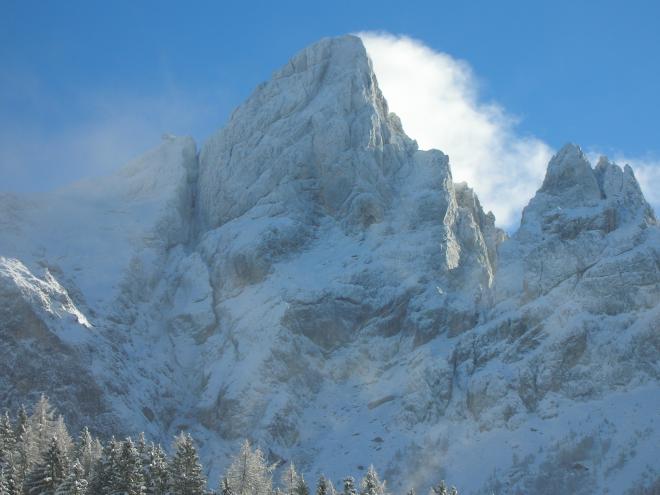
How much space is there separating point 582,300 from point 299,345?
48.6 metres

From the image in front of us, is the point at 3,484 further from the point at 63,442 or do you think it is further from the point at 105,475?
the point at 63,442

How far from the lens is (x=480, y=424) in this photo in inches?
6560

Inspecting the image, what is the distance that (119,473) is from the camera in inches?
3767

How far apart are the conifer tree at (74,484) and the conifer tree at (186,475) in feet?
27.8

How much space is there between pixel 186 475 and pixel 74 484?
11315mm

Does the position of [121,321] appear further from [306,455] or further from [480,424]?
[480,424]

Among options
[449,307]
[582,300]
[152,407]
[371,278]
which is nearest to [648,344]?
[582,300]

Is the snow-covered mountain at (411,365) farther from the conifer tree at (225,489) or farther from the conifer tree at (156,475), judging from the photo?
the conifer tree at (156,475)

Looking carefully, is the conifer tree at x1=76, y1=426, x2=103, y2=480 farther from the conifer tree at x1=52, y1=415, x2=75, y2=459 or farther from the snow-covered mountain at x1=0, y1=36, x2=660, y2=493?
the snow-covered mountain at x1=0, y1=36, x2=660, y2=493

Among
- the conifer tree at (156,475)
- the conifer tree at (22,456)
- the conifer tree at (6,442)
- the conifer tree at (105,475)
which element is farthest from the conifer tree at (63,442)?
the conifer tree at (156,475)

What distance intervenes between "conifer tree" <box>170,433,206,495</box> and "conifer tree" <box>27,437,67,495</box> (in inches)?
389

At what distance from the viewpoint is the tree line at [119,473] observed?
94938 mm

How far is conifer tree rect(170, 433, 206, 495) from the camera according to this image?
323 ft

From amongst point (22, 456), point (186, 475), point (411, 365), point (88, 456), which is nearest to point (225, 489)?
point (186, 475)
